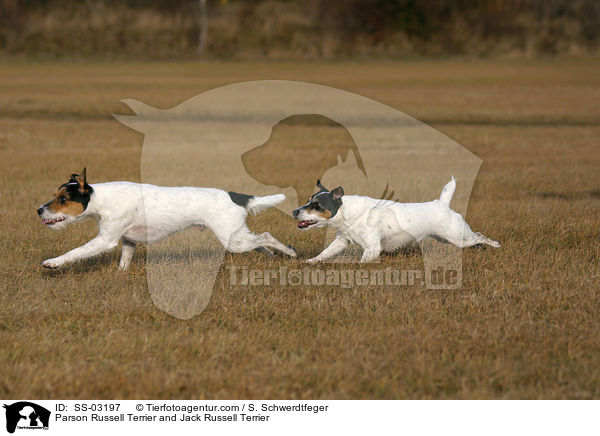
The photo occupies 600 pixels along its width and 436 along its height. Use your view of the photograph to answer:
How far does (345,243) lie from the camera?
8.15m

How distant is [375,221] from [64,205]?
3117mm

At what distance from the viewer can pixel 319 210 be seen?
766 cm

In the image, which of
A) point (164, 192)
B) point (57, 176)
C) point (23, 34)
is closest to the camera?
point (164, 192)

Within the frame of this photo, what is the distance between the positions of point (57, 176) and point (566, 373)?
11392 millimetres

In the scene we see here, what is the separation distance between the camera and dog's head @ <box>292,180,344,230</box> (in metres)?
7.64

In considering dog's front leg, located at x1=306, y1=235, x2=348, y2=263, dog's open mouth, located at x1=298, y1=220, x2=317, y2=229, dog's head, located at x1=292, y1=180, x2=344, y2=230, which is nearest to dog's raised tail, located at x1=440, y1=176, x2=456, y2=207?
dog's front leg, located at x1=306, y1=235, x2=348, y2=263

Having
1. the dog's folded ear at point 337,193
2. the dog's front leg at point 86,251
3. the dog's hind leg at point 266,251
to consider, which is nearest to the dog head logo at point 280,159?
the dog's hind leg at point 266,251

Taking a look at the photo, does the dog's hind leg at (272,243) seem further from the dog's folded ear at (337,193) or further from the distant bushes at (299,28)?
the distant bushes at (299,28)

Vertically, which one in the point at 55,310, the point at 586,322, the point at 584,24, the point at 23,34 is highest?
Answer: the point at 586,322

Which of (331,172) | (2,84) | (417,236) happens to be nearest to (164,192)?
(417,236)

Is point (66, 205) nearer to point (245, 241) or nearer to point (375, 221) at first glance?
point (245, 241)

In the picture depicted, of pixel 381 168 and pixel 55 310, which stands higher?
pixel 55 310

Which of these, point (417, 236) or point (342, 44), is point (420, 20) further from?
point (417, 236)

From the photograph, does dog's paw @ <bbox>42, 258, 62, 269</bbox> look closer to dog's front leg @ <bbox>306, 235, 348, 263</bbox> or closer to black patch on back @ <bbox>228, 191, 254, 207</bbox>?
black patch on back @ <bbox>228, 191, 254, 207</bbox>
